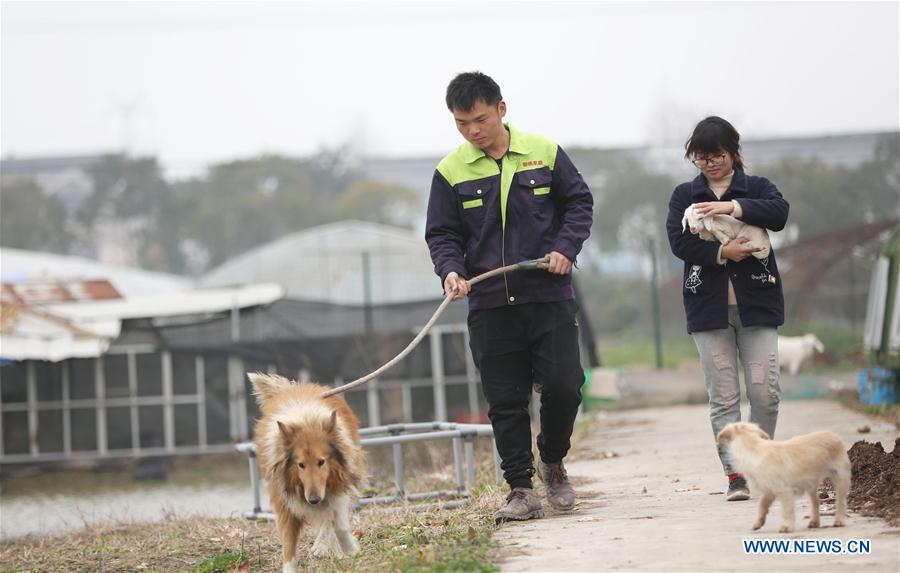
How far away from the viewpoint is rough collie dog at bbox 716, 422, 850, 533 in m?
5.07

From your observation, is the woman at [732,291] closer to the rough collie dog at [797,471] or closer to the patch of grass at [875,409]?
the rough collie dog at [797,471]

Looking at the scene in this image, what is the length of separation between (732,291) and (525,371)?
1.16 meters

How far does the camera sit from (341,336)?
1872 cm

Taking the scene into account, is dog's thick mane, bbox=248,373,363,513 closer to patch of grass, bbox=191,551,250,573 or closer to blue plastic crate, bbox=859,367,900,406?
patch of grass, bbox=191,551,250,573

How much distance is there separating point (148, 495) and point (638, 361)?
10524mm

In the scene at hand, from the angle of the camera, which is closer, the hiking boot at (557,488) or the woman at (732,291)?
the woman at (732,291)

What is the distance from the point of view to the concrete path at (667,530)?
460 cm

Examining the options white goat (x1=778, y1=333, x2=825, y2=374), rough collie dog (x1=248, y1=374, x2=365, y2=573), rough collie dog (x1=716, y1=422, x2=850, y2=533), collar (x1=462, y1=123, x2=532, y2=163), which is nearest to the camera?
rough collie dog (x1=716, y1=422, x2=850, y2=533)

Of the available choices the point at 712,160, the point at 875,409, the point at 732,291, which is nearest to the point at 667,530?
the point at 732,291

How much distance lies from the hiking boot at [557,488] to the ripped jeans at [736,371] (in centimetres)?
85

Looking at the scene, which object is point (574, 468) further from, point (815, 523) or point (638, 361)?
point (638, 361)

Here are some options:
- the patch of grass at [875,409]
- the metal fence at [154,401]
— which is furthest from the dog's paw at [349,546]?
the metal fence at [154,401]

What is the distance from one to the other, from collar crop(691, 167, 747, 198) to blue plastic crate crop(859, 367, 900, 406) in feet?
25.0

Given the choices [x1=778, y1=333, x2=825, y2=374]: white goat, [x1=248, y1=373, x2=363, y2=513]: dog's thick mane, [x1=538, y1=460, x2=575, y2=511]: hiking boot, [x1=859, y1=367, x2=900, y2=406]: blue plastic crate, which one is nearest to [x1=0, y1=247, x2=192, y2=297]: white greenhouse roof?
[x1=778, y1=333, x2=825, y2=374]: white goat
